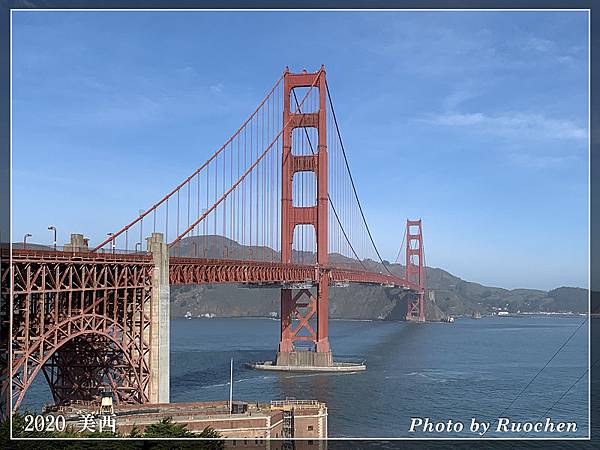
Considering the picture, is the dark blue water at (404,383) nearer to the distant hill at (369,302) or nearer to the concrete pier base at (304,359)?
the concrete pier base at (304,359)

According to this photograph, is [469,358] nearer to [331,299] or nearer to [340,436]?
[340,436]

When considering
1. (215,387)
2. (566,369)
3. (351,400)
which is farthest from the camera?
(566,369)

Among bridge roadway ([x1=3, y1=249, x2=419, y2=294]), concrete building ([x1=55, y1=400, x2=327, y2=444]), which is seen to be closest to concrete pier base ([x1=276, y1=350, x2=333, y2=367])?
A: bridge roadway ([x1=3, y1=249, x2=419, y2=294])

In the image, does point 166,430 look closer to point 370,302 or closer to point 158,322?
point 158,322

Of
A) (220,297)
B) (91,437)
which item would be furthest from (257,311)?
(91,437)

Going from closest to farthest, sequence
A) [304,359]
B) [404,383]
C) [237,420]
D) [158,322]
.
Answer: [237,420]
[158,322]
[404,383]
[304,359]

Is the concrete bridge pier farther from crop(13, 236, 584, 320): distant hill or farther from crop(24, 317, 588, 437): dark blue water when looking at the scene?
crop(13, 236, 584, 320): distant hill

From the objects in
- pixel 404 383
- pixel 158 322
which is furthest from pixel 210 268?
pixel 404 383
